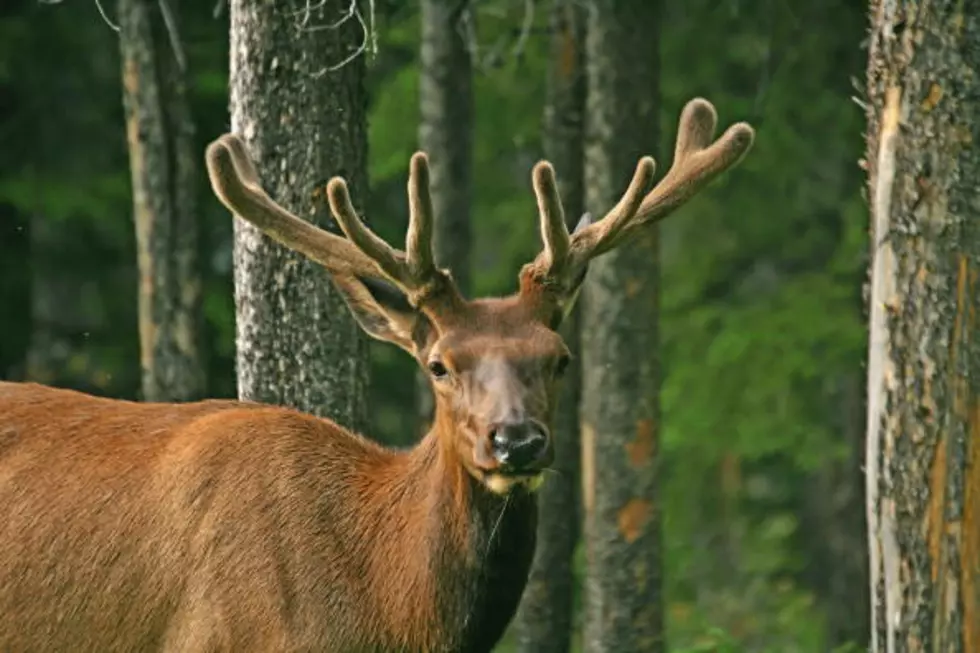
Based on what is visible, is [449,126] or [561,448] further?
[561,448]

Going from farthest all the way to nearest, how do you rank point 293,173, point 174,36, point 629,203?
point 174,36 → point 293,173 → point 629,203

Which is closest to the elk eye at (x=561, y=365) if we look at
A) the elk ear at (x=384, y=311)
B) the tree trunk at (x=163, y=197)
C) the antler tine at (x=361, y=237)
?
the elk ear at (x=384, y=311)

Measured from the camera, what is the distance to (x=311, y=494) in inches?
301

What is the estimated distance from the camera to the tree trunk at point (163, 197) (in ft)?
40.1

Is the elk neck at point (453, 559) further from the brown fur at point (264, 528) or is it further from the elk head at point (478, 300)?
the elk head at point (478, 300)

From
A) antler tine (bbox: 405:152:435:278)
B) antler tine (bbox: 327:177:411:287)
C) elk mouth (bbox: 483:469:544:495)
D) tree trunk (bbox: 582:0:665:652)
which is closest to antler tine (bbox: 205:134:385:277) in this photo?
antler tine (bbox: 327:177:411:287)

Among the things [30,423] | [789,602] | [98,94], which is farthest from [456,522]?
[789,602]

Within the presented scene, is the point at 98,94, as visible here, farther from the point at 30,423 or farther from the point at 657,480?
the point at 30,423

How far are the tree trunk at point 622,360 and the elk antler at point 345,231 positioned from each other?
3796 millimetres

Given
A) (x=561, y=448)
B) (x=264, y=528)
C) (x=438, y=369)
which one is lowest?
(x=561, y=448)

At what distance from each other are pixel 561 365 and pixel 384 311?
795 mm

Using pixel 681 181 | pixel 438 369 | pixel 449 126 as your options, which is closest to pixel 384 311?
pixel 438 369

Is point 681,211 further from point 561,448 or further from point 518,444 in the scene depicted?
point 518,444

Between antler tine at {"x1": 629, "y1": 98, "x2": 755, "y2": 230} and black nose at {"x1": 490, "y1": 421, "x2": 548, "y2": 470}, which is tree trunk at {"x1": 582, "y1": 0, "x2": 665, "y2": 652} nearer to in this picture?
antler tine at {"x1": 629, "y1": 98, "x2": 755, "y2": 230}
